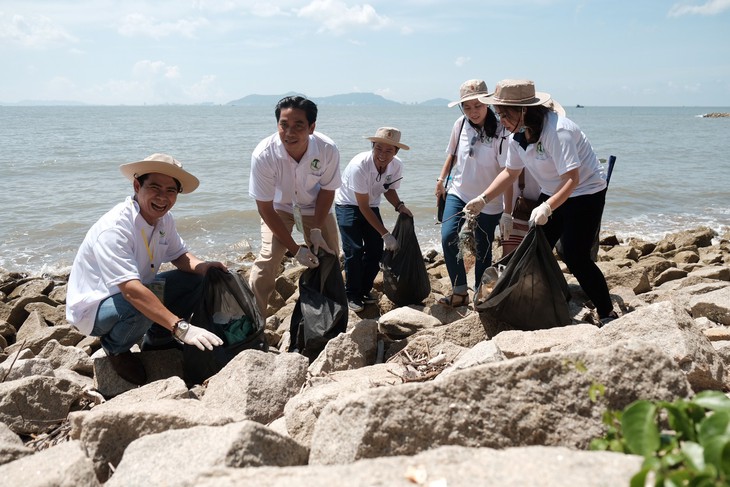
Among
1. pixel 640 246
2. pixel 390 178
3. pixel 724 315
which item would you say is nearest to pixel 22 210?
pixel 390 178

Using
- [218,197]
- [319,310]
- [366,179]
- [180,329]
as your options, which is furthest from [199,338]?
[218,197]

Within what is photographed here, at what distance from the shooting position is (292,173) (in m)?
4.74

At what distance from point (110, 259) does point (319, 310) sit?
4.32ft

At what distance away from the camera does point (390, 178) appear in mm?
5723

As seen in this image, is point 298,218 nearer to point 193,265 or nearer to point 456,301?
point 193,265

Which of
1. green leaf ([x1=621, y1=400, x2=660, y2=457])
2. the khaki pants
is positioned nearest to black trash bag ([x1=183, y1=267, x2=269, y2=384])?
the khaki pants

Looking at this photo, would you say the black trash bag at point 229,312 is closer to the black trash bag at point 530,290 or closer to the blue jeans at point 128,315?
the blue jeans at point 128,315

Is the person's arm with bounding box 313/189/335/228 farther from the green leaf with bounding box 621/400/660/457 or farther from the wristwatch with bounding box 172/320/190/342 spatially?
the green leaf with bounding box 621/400/660/457

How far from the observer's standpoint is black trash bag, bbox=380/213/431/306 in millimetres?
5551

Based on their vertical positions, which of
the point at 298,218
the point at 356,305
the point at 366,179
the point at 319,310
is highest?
the point at 366,179

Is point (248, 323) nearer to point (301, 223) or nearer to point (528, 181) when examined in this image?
point (301, 223)

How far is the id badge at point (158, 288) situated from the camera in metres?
4.17

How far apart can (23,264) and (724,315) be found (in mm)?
9079

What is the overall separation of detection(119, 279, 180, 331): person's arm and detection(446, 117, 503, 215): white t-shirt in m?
2.46
